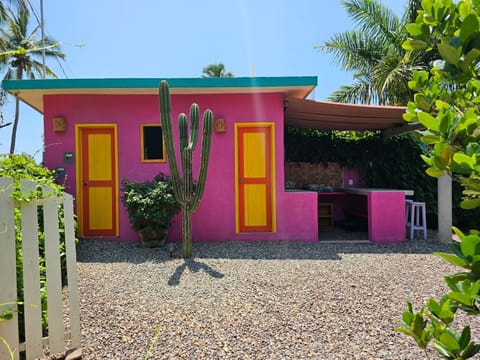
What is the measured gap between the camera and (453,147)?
1042mm

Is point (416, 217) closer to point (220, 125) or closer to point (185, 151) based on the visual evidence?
point (220, 125)

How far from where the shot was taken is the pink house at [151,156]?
652 centimetres

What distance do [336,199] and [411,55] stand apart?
549cm

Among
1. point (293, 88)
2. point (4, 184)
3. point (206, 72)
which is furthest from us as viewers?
point (206, 72)

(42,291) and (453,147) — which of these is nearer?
(453,147)

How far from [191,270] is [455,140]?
4.10m

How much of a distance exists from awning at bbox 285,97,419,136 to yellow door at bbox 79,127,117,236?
428cm

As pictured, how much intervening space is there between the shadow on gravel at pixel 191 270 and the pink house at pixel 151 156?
170 centimetres

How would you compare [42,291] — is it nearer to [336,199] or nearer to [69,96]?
[69,96]

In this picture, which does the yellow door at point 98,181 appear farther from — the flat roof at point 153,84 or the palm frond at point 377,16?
the palm frond at point 377,16

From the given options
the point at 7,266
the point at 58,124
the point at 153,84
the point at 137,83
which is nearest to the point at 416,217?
the point at 153,84

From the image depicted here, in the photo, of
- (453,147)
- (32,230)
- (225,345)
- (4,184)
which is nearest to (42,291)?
(32,230)

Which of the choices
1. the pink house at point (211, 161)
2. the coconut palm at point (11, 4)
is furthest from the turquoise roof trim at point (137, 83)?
the coconut palm at point (11, 4)

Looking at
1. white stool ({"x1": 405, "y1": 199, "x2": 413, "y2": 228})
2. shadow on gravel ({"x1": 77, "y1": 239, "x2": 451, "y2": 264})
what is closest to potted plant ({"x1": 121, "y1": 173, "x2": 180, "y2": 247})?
shadow on gravel ({"x1": 77, "y1": 239, "x2": 451, "y2": 264})
